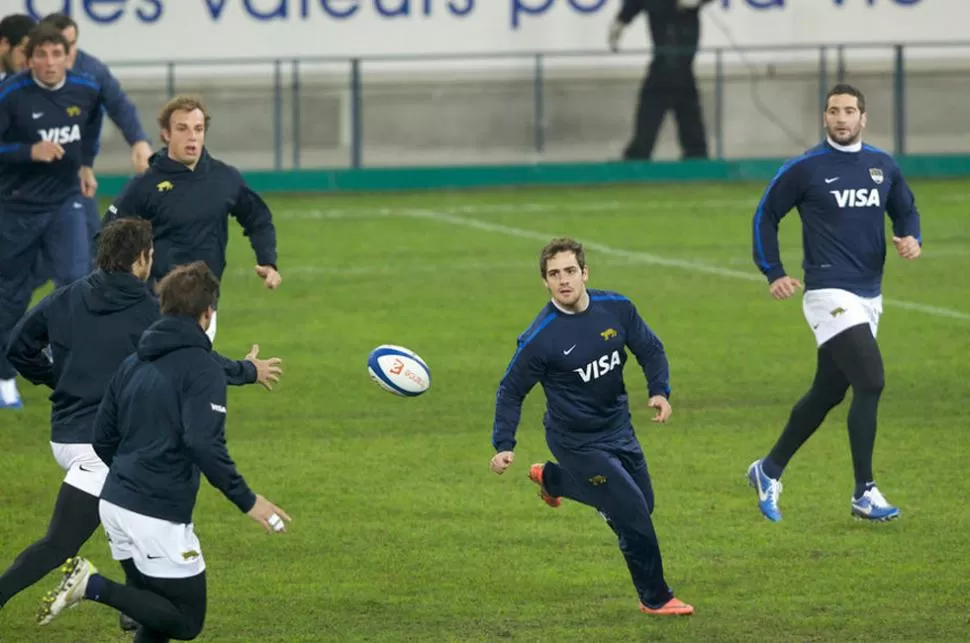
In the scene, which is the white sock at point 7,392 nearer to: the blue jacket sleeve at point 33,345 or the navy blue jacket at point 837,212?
the blue jacket sleeve at point 33,345

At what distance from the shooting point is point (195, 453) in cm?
762

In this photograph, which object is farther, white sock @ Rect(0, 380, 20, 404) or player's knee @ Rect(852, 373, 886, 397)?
white sock @ Rect(0, 380, 20, 404)

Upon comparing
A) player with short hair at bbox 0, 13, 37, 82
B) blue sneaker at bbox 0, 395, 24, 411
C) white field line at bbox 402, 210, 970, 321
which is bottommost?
white field line at bbox 402, 210, 970, 321

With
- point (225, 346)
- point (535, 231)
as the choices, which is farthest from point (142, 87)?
point (225, 346)

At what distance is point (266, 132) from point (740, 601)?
68.8 feet

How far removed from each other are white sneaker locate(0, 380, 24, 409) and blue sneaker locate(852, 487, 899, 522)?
21.0 ft

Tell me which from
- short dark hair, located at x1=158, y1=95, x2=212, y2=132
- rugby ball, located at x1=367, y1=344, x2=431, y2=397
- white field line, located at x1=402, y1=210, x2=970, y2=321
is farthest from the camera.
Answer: white field line, located at x1=402, y1=210, x2=970, y2=321

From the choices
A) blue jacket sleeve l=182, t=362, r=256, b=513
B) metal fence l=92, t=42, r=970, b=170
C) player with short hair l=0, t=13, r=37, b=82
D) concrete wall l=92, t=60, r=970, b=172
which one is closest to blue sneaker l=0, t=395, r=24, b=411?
player with short hair l=0, t=13, r=37, b=82

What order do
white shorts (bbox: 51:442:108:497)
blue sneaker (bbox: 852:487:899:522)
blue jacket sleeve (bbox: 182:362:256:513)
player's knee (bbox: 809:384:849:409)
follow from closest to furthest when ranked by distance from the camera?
blue jacket sleeve (bbox: 182:362:256:513), white shorts (bbox: 51:442:108:497), blue sneaker (bbox: 852:487:899:522), player's knee (bbox: 809:384:849:409)

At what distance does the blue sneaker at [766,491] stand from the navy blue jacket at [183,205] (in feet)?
10.6

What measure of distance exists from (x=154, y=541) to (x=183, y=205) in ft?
13.9

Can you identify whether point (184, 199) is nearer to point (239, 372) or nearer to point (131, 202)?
point (131, 202)

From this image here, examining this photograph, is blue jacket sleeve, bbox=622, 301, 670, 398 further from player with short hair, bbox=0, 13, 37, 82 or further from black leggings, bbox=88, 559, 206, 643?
player with short hair, bbox=0, 13, 37, 82

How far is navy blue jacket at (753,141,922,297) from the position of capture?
11117 millimetres
